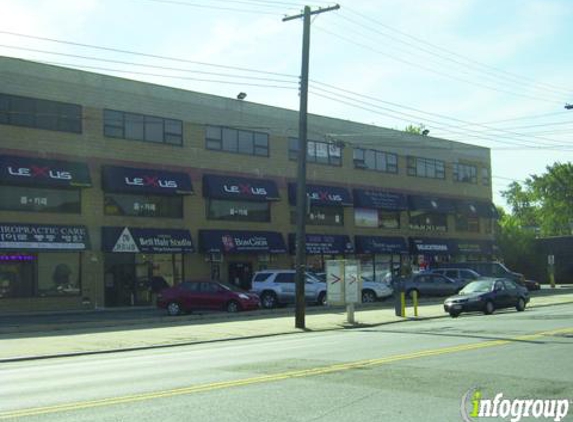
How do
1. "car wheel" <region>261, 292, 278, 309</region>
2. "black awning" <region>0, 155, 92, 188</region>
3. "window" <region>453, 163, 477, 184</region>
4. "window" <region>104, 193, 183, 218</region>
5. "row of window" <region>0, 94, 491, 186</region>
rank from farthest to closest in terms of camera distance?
"window" <region>453, 163, 477, 184</region> < "window" <region>104, 193, 183, 218</region> < "car wheel" <region>261, 292, 278, 309</region> < "row of window" <region>0, 94, 491, 186</region> < "black awning" <region>0, 155, 92, 188</region>

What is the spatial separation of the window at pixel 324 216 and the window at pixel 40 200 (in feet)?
46.5

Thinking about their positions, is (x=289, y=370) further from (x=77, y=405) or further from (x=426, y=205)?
(x=426, y=205)

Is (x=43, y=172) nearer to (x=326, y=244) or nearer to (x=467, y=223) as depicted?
(x=326, y=244)

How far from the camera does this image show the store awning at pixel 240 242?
38.1 meters

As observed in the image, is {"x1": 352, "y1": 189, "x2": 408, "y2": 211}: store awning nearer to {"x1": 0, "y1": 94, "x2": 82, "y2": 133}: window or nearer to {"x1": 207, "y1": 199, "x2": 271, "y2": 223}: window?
{"x1": 207, "y1": 199, "x2": 271, "y2": 223}: window

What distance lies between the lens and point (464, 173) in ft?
191

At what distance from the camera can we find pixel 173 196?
3766 centimetres

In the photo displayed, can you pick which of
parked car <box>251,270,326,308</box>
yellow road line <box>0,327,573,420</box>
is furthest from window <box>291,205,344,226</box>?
yellow road line <box>0,327,573,420</box>

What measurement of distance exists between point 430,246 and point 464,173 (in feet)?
30.3

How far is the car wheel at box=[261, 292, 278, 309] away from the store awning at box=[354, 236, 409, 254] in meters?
14.1

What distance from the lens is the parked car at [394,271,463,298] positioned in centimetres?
3772

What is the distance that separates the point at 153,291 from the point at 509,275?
65.4ft

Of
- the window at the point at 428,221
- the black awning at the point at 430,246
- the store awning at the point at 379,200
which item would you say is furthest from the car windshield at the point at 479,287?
the window at the point at 428,221

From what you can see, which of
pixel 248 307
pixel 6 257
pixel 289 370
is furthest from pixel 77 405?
pixel 6 257
